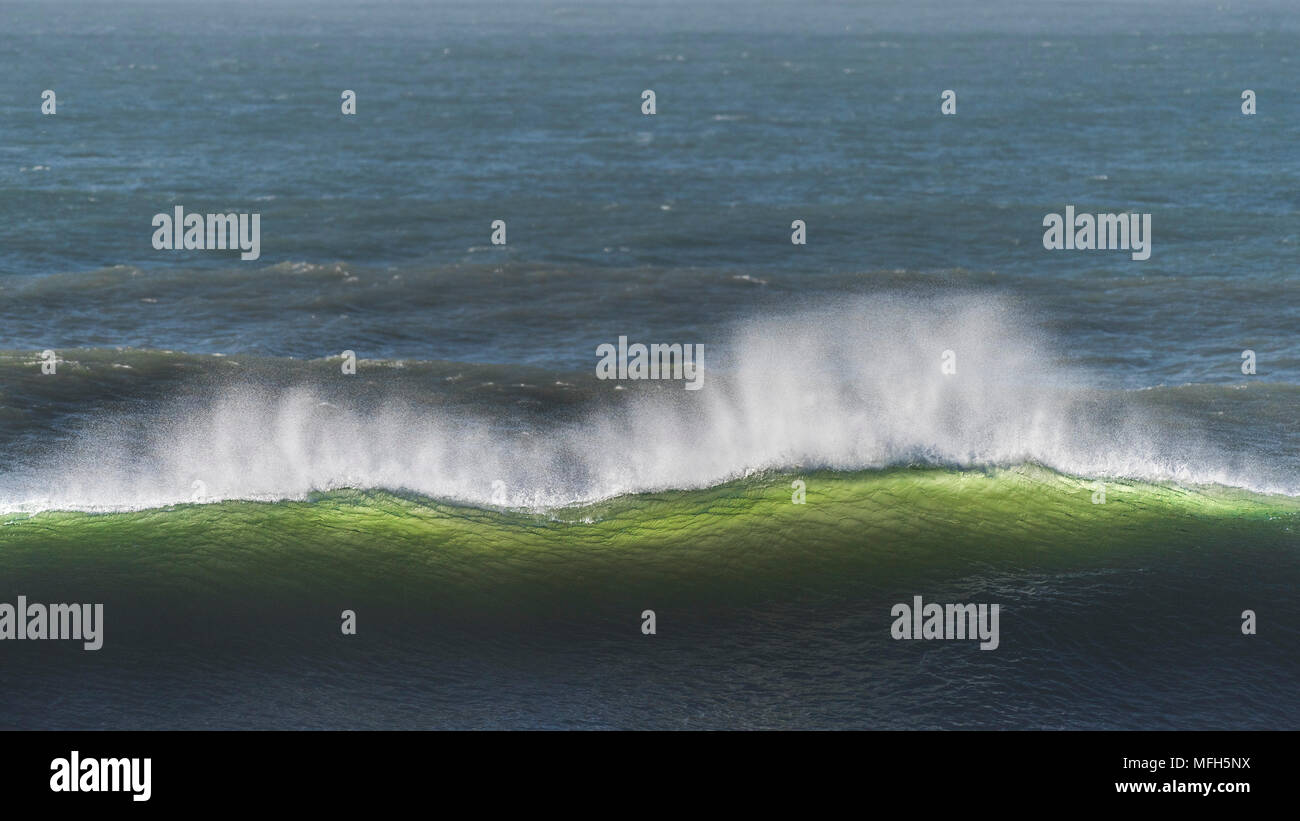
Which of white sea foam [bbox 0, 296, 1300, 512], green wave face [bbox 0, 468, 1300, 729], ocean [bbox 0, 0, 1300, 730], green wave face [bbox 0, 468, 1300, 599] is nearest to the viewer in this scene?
green wave face [bbox 0, 468, 1300, 729]

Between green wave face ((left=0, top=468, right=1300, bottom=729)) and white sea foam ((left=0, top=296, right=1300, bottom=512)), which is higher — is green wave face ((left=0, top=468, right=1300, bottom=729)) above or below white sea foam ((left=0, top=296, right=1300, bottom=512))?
below

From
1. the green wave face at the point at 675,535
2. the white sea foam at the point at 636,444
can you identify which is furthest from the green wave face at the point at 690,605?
the white sea foam at the point at 636,444

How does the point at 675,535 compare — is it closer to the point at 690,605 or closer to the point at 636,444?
the point at 690,605

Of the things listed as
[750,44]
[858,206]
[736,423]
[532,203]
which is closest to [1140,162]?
[858,206]

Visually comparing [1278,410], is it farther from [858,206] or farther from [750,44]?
[750,44]

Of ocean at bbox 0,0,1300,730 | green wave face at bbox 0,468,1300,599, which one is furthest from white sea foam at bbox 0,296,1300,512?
green wave face at bbox 0,468,1300,599

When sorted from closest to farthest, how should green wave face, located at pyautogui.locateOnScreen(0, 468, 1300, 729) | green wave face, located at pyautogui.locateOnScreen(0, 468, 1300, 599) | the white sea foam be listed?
1. green wave face, located at pyautogui.locateOnScreen(0, 468, 1300, 729)
2. green wave face, located at pyautogui.locateOnScreen(0, 468, 1300, 599)
3. the white sea foam

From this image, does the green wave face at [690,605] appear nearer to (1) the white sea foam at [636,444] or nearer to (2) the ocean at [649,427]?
(2) the ocean at [649,427]

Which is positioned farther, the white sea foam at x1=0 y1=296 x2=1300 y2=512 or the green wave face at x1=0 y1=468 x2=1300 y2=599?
the white sea foam at x1=0 y1=296 x2=1300 y2=512

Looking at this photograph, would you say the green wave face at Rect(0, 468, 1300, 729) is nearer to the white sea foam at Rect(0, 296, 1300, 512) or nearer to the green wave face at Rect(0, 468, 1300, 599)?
the green wave face at Rect(0, 468, 1300, 599)
